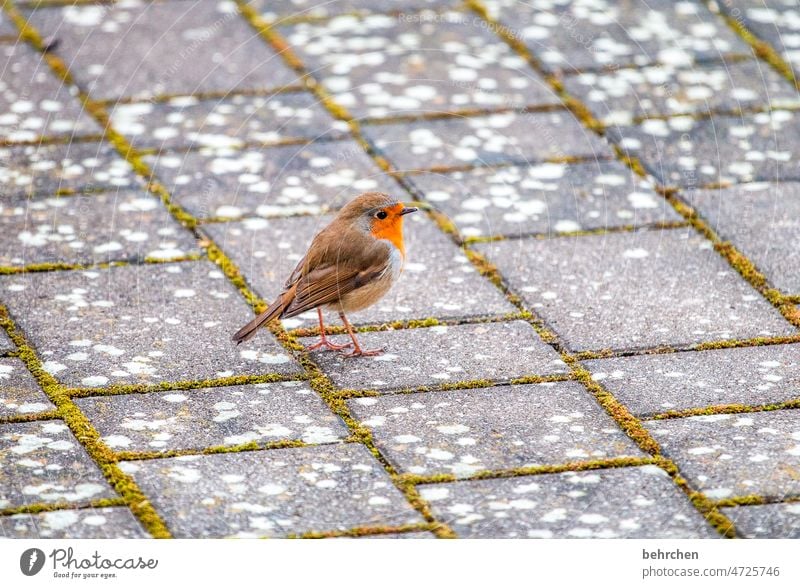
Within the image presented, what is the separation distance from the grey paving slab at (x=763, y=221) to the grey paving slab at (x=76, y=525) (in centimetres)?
334

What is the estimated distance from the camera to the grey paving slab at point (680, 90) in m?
8.31

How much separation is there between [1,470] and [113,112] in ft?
12.6

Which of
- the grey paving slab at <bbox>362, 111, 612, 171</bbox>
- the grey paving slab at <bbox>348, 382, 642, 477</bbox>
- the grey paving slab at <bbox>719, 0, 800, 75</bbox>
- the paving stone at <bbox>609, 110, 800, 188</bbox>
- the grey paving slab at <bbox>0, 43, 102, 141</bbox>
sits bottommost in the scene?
the grey paving slab at <bbox>719, 0, 800, 75</bbox>

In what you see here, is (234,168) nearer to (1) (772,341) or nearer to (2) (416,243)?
(2) (416,243)

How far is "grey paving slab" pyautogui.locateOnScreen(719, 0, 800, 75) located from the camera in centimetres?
925

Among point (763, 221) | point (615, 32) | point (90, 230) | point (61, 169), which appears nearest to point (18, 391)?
point (90, 230)

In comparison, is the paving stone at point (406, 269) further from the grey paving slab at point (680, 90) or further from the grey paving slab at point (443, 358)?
the grey paving slab at point (680, 90)

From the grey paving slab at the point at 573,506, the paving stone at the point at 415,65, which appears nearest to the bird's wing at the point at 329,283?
the grey paving slab at the point at 573,506

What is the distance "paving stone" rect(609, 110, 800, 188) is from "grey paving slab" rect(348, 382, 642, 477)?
2.50 metres

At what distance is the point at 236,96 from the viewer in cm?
842

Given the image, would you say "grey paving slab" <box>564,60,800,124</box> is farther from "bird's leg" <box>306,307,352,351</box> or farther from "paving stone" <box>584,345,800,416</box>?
"bird's leg" <box>306,307,352,351</box>

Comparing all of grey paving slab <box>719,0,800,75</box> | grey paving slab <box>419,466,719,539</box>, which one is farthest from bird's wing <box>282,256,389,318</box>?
grey paving slab <box>719,0,800,75</box>
